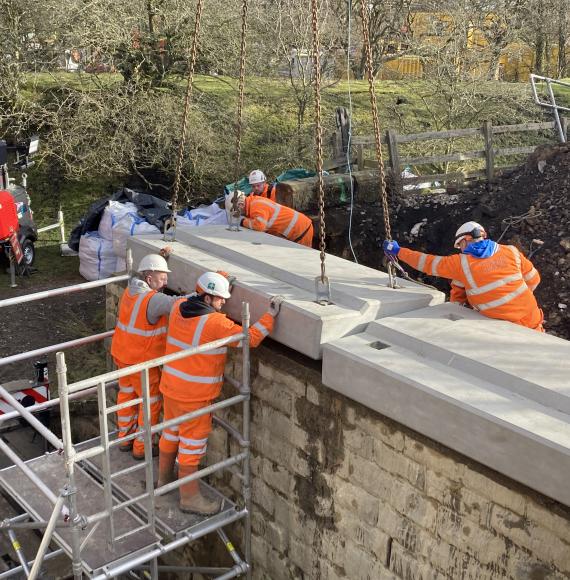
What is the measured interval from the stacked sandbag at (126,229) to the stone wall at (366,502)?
5.49m

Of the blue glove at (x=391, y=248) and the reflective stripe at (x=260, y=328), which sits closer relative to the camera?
the reflective stripe at (x=260, y=328)

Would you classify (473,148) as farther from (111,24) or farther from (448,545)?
(448,545)

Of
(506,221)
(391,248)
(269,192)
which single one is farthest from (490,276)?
(269,192)

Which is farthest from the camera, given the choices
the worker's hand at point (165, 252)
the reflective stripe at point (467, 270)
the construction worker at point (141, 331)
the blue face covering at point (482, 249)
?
the worker's hand at point (165, 252)

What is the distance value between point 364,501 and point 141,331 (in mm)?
2116

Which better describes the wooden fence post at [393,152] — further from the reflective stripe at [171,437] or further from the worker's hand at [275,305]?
the reflective stripe at [171,437]

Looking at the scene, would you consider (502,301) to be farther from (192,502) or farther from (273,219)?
(273,219)

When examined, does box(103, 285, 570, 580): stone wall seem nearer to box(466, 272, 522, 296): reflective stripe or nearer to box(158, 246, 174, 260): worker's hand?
box(158, 246, 174, 260): worker's hand

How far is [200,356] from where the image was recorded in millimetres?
5234

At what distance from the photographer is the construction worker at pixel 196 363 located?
5227 millimetres

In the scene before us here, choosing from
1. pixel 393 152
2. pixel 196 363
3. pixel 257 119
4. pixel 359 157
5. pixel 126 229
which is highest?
pixel 257 119

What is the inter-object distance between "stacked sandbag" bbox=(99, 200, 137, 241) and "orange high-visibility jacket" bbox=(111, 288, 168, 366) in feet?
19.2

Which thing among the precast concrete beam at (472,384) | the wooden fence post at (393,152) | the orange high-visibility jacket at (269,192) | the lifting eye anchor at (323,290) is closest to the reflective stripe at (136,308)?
the lifting eye anchor at (323,290)

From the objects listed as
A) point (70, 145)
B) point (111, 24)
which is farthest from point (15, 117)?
point (111, 24)
